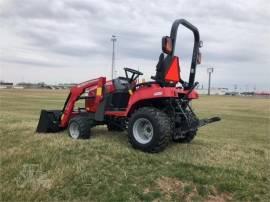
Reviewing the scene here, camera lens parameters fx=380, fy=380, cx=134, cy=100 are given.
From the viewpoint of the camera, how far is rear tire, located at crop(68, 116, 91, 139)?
30.4 ft

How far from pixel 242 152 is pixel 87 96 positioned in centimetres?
421

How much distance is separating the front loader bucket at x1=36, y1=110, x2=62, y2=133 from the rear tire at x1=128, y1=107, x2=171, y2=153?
305 centimetres

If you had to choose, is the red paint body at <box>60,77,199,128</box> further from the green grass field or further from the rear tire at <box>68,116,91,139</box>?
the green grass field

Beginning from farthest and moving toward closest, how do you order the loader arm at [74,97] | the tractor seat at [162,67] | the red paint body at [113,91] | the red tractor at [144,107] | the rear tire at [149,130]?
1. the loader arm at [74,97]
2. the tractor seat at [162,67]
3. the red paint body at [113,91]
4. the red tractor at [144,107]
5. the rear tire at [149,130]

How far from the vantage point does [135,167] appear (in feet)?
22.9

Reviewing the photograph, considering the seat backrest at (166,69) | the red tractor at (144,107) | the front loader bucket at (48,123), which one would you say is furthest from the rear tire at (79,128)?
the seat backrest at (166,69)

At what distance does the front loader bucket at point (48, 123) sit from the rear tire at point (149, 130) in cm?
305

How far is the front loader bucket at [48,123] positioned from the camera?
1032 cm

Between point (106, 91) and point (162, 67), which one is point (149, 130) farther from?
point (106, 91)

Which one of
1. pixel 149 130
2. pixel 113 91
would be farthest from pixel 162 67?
pixel 113 91

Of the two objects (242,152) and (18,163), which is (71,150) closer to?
(18,163)

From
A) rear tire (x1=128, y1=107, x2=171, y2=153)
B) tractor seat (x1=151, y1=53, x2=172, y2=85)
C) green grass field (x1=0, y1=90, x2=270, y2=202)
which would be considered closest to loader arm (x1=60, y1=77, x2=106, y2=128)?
green grass field (x1=0, y1=90, x2=270, y2=202)

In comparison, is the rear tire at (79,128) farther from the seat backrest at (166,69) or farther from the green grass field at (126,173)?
the seat backrest at (166,69)

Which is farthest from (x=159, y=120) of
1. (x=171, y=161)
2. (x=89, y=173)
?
(x=89, y=173)
